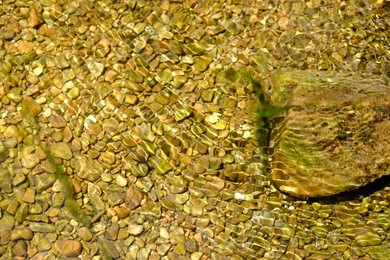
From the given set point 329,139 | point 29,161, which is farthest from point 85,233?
point 329,139

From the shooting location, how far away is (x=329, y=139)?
4.88 meters

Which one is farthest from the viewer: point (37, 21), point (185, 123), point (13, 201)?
point (37, 21)

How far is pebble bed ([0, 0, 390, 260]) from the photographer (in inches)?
186

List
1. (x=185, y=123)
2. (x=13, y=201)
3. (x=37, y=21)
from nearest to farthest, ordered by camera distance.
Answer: (x=13, y=201), (x=185, y=123), (x=37, y=21)

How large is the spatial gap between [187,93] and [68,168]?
1.42 metres

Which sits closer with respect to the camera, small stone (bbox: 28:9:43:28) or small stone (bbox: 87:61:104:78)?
small stone (bbox: 87:61:104:78)

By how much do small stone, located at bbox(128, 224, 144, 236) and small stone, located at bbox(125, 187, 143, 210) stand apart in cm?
17

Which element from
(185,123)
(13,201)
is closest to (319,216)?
(185,123)

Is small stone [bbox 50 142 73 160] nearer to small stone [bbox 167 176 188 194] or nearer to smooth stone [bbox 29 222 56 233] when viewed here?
smooth stone [bbox 29 222 56 233]

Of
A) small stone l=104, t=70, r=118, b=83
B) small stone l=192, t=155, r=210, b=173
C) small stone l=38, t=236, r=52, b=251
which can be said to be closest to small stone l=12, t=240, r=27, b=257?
small stone l=38, t=236, r=52, b=251

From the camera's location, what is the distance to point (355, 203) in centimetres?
487

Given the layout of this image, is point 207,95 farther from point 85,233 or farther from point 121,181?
point 85,233

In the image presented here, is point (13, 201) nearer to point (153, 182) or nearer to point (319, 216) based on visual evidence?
point (153, 182)

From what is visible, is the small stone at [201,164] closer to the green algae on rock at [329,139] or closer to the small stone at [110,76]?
the green algae on rock at [329,139]
